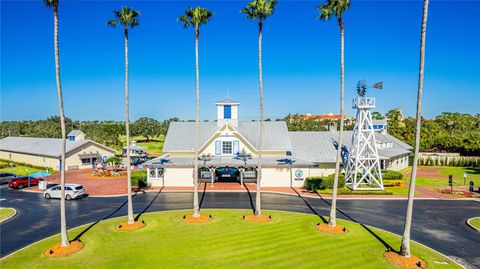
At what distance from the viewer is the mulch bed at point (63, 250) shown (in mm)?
→ 18469

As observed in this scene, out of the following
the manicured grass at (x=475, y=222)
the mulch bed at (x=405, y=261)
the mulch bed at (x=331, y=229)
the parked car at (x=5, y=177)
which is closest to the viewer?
the mulch bed at (x=405, y=261)

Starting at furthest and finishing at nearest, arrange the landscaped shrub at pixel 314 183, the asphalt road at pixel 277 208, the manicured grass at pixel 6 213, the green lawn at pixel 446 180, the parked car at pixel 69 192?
the green lawn at pixel 446 180
the landscaped shrub at pixel 314 183
the parked car at pixel 69 192
the manicured grass at pixel 6 213
the asphalt road at pixel 277 208

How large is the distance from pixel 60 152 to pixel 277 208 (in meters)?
42.5

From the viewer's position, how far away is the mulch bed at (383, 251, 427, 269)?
16.8 metres

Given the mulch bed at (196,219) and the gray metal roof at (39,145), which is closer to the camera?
the mulch bed at (196,219)

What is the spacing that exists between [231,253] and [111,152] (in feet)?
162

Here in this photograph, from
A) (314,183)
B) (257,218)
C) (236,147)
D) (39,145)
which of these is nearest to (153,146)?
(39,145)

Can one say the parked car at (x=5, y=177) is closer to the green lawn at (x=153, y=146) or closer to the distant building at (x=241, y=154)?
the distant building at (x=241, y=154)

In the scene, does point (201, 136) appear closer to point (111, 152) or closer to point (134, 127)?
point (111, 152)

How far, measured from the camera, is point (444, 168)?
59.0m

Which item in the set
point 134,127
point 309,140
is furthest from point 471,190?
point 134,127

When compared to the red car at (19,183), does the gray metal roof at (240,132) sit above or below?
above

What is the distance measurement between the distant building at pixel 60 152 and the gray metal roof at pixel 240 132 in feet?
61.8

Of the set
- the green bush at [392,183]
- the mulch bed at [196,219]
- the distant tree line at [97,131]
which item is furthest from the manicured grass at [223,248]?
the distant tree line at [97,131]
